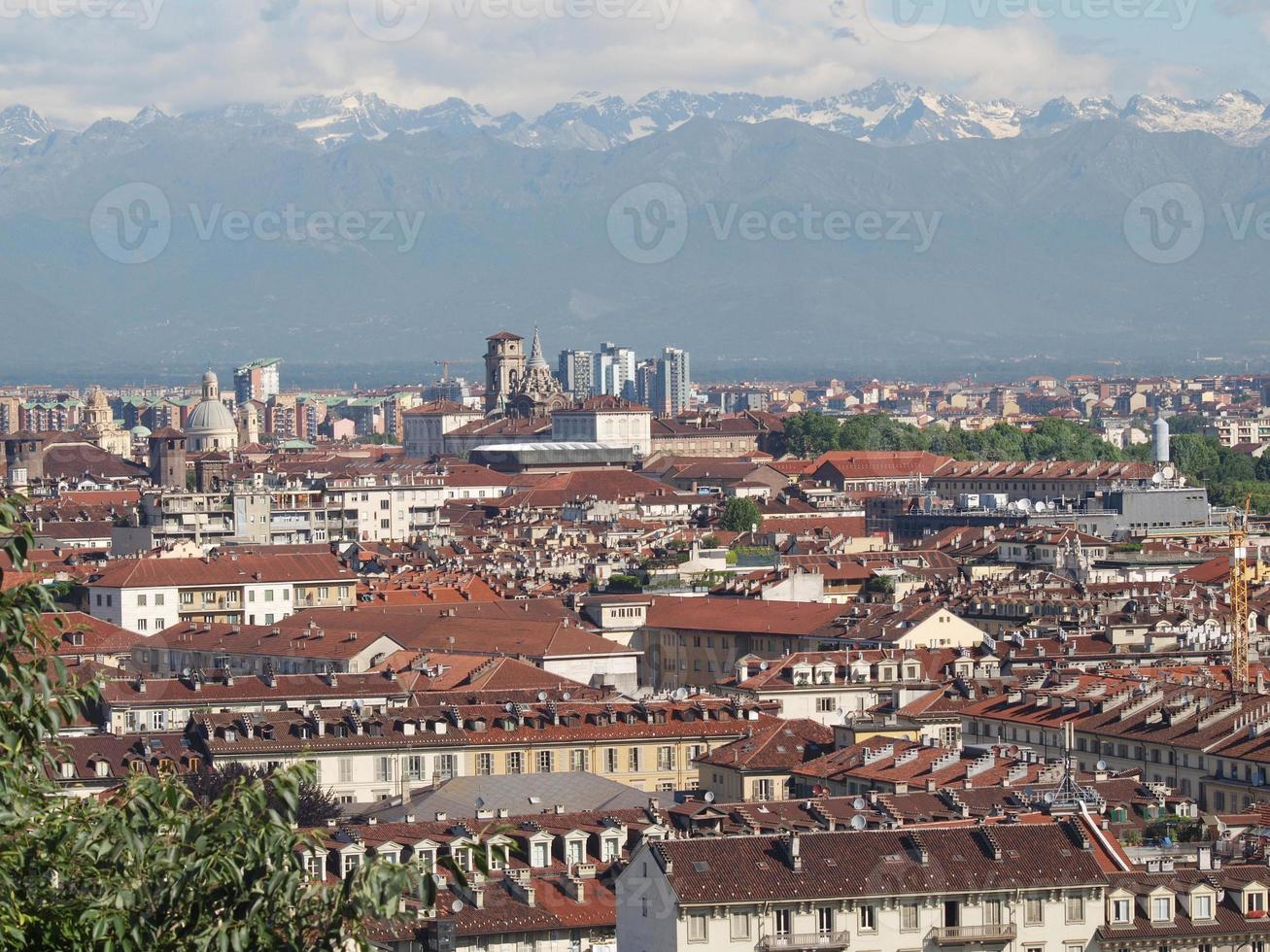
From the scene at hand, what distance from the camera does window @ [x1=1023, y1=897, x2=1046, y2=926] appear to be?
25062 mm

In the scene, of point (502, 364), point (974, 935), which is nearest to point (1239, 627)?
point (974, 935)

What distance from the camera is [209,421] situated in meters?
155

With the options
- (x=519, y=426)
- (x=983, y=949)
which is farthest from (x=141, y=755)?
(x=519, y=426)

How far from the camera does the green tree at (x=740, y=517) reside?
4021 inches

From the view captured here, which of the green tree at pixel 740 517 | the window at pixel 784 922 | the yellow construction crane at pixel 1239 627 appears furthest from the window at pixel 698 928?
the green tree at pixel 740 517

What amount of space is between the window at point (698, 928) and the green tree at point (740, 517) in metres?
75.8

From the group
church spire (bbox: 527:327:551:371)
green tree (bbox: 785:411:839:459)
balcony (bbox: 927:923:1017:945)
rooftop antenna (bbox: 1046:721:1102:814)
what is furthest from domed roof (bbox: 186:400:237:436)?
balcony (bbox: 927:923:1017:945)

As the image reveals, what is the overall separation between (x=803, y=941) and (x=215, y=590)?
143 ft

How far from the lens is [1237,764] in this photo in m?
36.4

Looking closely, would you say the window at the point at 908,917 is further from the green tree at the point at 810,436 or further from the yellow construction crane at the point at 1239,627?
the green tree at the point at 810,436

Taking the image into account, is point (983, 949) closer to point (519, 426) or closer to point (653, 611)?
point (653, 611)

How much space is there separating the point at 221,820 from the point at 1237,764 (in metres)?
25.2

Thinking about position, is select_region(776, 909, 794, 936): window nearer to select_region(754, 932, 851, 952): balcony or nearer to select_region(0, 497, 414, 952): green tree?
select_region(754, 932, 851, 952): balcony

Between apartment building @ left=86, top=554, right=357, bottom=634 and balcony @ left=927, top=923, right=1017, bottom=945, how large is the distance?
40.1m
